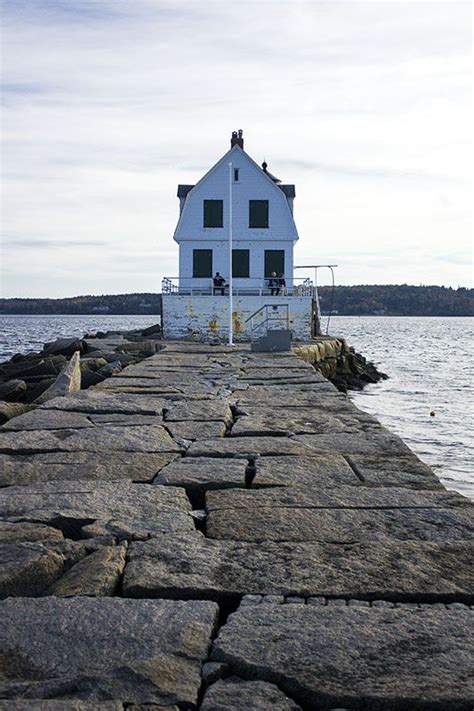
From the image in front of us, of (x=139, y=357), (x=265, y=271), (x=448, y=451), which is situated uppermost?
(x=265, y=271)

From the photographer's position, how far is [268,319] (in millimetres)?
24906

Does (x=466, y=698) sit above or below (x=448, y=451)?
above

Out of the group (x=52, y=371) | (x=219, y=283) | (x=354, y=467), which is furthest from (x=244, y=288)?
Answer: (x=354, y=467)

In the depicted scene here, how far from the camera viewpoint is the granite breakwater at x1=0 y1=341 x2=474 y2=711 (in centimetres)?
238

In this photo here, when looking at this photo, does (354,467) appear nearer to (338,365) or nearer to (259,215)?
(338,365)

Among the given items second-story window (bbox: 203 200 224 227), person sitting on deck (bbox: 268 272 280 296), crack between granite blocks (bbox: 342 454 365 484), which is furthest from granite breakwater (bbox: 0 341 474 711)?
second-story window (bbox: 203 200 224 227)

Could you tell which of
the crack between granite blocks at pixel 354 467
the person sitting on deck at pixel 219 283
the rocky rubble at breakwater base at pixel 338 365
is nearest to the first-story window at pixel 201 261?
the person sitting on deck at pixel 219 283

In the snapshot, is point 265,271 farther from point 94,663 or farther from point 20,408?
point 94,663

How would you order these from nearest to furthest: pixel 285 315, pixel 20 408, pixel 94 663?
1. pixel 94 663
2. pixel 20 408
3. pixel 285 315

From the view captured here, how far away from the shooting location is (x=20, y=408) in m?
8.59

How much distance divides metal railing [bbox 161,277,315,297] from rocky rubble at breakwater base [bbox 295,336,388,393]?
5.60ft

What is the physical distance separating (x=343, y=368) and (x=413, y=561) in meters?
24.5

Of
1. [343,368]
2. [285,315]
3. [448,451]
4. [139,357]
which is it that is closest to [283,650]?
[448,451]

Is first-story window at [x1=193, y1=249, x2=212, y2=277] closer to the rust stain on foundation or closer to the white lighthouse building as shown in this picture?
the white lighthouse building
